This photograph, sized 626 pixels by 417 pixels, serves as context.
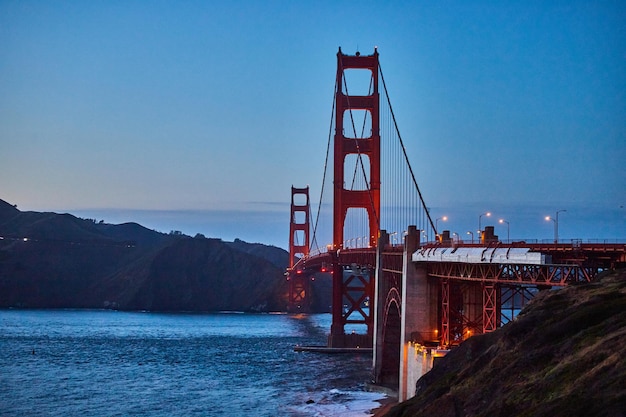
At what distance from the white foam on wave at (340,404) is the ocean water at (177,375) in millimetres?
54

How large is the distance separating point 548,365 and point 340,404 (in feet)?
74.2

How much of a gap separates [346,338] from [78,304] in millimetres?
131148

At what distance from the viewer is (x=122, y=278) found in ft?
649

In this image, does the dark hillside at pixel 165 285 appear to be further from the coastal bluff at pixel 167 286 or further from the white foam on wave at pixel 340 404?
the white foam on wave at pixel 340 404

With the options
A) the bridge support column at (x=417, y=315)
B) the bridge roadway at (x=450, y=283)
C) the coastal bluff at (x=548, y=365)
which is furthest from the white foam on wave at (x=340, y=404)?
the coastal bluff at (x=548, y=365)

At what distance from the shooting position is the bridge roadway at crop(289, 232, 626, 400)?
92.8ft

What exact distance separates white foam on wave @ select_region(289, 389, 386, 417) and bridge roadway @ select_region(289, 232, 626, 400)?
180 centimetres

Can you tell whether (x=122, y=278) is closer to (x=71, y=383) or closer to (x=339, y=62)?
(x=339, y=62)

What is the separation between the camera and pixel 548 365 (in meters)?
23.4

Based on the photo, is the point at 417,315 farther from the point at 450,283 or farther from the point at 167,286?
the point at 167,286

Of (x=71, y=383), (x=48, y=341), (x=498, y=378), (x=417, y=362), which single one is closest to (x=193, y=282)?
(x=48, y=341)

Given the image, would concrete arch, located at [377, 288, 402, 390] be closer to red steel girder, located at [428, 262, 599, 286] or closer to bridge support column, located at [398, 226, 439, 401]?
bridge support column, located at [398, 226, 439, 401]

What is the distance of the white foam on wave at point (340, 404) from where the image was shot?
4191cm

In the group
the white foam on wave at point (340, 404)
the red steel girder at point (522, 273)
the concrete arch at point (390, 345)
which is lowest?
the white foam on wave at point (340, 404)
